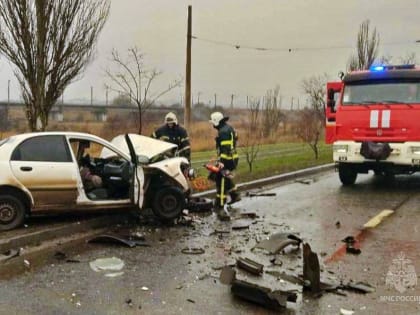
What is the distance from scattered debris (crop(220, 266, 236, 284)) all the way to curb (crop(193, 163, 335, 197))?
186 inches

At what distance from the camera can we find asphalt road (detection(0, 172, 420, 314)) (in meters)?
4.58

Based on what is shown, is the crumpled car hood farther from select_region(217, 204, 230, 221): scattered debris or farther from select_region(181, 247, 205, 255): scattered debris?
select_region(181, 247, 205, 255): scattered debris

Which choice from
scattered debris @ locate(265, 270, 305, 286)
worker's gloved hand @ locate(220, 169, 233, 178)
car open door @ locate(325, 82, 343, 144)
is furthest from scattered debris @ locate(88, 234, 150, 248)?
car open door @ locate(325, 82, 343, 144)

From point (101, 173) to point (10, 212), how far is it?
61.1 inches

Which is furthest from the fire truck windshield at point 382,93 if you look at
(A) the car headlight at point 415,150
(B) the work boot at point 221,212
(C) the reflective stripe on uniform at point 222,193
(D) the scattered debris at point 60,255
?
(D) the scattered debris at point 60,255

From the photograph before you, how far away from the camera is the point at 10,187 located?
22.7 feet

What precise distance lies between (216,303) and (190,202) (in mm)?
4432

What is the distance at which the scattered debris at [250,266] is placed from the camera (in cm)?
549

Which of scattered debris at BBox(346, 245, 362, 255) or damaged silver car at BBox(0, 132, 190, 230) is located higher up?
damaged silver car at BBox(0, 132, 190, 230)

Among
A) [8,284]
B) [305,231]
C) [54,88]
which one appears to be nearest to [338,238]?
[305,231]

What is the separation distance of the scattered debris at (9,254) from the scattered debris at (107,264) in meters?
0.98

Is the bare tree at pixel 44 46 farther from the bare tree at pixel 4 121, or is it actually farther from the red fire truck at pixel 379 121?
the bare tree at pixel 4 121

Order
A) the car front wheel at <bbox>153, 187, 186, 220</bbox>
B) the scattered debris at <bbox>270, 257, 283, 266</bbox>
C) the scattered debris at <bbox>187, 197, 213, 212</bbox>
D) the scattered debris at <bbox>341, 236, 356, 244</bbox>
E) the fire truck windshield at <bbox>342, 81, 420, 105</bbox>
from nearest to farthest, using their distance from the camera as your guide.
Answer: the scattered debris at <bbox>270, 257, 283, 266</bbox>
the scattered debris at <bbox>341, 236, 356, 244</bbox>
the car front wheel at <bbox>153, 187, 186, 220</bbox>
the scattered debris at <bbox>187, 197, 213, 212</bbox>
the fire truck windshield at <bbox>342, 81, 420, 105</bbox>

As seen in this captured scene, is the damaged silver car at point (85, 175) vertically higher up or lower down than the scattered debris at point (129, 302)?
higher up
